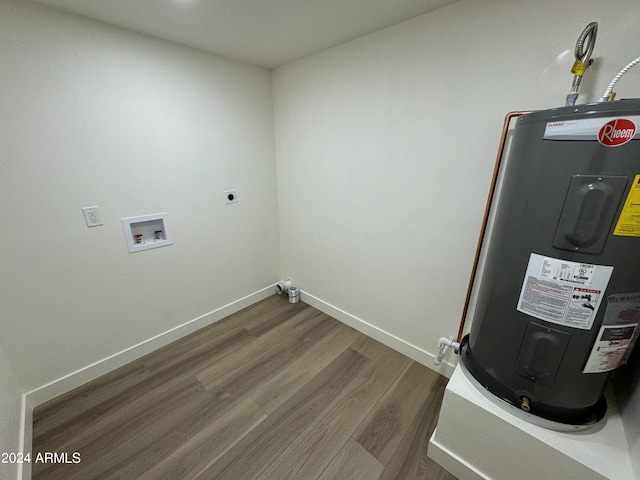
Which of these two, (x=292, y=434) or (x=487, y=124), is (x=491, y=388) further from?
(x=487, y=124)

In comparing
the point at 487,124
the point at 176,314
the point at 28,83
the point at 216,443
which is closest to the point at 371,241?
the point at 487,124

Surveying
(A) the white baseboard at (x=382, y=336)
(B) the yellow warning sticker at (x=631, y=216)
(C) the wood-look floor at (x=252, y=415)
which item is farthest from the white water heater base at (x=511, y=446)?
(B) the yellow warning sticker at (x=631, y=216)

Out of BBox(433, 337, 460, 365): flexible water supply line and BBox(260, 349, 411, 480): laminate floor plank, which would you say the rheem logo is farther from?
BBox(260, 349, 411, 480): laminate floor plank

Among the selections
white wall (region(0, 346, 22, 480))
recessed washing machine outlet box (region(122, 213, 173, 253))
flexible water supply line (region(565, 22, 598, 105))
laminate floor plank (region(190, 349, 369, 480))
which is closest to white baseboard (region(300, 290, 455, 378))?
laminate floor plank (region(190, 349, 369, 480))

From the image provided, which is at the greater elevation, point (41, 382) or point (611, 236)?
point (611, 236)

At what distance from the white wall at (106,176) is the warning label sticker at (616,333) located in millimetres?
2295

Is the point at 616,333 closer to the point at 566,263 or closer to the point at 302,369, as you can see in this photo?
the point at 566,263

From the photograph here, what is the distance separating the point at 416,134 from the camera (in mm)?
1503

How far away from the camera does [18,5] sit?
1176 mm

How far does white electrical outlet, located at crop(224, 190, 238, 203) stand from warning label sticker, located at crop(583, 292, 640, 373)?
2.27 meters

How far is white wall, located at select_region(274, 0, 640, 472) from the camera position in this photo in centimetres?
107

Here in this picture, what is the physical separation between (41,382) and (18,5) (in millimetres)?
2072

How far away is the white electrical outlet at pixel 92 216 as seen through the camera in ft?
4.94

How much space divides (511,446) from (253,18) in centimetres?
241
